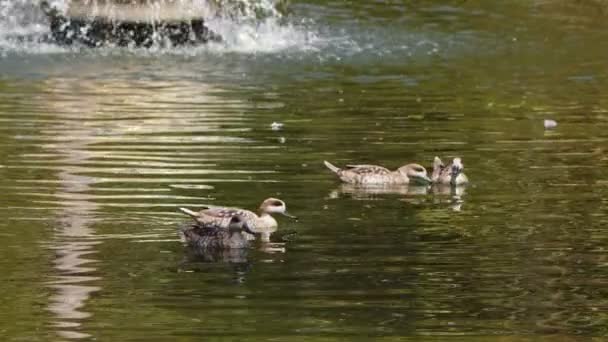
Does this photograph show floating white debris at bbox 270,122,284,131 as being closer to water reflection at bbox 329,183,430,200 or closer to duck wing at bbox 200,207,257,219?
water reflection at bbox 329,183,430,200

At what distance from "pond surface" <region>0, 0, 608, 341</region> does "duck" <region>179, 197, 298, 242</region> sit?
174 mm

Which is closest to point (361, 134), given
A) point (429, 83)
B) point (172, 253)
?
point (429, 83)

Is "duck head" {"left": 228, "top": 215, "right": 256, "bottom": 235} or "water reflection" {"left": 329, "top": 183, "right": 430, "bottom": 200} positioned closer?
"duck head" {"left": 228, "top": 215, "right": 256, "bottom": 235}

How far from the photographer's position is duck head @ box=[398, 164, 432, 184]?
14.1m

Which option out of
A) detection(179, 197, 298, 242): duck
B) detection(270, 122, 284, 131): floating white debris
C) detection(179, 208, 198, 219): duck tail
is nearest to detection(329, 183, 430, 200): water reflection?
detection(179, 197, 298, 242): duck

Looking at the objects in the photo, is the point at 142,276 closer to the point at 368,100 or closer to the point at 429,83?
the point at 368,100

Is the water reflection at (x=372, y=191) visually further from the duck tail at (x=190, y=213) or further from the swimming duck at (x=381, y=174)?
the duck tail at (x=190, y=213)

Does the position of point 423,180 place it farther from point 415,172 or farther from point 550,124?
point 550,124

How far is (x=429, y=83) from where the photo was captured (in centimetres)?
2052

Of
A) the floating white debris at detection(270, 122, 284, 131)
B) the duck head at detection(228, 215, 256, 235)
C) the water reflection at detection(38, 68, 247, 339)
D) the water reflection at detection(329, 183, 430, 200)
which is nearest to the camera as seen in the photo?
the water reflection at detection(38, 68, 247, 339)

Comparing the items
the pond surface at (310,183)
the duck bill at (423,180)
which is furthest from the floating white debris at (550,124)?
the duck bill at (423,180)

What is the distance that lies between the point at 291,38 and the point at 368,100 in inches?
205

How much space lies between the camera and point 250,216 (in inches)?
471

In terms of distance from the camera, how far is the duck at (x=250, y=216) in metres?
11.8
